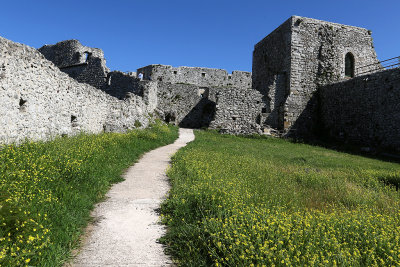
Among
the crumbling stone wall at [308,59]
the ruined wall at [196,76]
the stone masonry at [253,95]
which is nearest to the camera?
the stone masonry at [253,95]

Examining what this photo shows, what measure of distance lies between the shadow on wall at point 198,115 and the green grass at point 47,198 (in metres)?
22.3

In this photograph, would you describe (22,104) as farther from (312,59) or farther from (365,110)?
(312,59)

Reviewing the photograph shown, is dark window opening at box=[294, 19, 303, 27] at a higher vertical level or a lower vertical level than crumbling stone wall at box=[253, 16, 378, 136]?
higher

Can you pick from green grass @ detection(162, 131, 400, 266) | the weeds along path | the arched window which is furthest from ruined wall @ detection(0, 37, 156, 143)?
the arched window

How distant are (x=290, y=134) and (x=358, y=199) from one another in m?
17.7

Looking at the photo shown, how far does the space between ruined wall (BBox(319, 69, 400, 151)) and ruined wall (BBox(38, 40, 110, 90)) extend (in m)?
23.0

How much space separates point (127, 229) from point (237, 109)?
21.4 metres

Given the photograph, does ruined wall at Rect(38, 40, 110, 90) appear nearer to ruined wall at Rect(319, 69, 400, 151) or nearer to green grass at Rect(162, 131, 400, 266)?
ruined wall at Rect(319, 69, 400, 151)

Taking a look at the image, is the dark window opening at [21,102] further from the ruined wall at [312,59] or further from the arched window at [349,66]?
the arched window at [349,66]

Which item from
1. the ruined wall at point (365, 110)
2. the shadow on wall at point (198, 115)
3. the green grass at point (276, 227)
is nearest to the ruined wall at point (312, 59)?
the ruined wall at point (365, 110)

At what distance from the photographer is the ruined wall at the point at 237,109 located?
81.4 feet

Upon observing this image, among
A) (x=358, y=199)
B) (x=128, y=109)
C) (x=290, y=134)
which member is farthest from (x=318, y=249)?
(x=290, y=134)

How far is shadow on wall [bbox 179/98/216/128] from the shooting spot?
30734mm

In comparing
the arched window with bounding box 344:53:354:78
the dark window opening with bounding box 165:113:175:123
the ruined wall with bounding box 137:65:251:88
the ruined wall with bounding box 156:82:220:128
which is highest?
the ruined wall with bounding box 137:65:251:88
